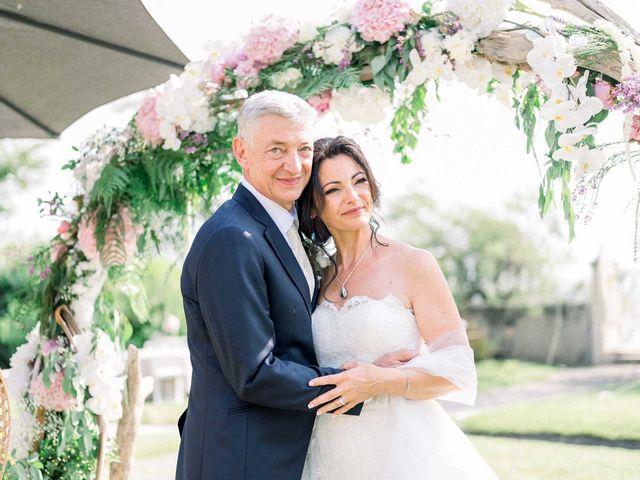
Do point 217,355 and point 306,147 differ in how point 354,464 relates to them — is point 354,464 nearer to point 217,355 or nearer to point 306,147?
A: point 217,355

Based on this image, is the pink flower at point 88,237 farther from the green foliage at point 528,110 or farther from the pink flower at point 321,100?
the green foliage at point 528,110

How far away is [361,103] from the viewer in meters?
3.58

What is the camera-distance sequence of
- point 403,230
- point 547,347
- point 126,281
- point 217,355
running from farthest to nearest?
point 403,230
point 547,347
point 126,281
point 217,355

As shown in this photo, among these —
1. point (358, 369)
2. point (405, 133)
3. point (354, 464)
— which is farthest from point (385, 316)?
point (405, 133)

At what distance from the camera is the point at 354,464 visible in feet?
9.42

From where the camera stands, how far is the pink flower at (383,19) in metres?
3.33

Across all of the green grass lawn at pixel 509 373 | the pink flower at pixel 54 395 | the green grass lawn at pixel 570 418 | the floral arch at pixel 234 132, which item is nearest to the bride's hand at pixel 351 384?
the floral arch at pixel 234 132

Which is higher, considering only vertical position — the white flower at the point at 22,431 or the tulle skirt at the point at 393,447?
the tulle skirt at the point at 393,447

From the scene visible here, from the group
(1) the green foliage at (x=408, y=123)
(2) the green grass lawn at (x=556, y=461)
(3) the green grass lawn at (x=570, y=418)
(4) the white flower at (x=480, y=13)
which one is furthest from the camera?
(3) the green grass lawn at (x=570, y=418)

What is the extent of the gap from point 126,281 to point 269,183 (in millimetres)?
2125

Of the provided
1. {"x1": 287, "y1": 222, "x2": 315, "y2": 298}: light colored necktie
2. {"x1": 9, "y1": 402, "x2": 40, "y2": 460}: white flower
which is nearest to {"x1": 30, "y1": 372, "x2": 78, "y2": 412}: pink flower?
{"x1": 9, "y1": 402, "x2": 40, "y2": 460}: white flower

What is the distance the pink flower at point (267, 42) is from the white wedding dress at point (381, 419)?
1.38 meters

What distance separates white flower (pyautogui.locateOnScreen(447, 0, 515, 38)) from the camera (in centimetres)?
310

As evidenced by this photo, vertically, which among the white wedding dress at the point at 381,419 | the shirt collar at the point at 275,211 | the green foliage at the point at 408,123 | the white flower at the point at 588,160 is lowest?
the white wedding dress at the point at 381,419
